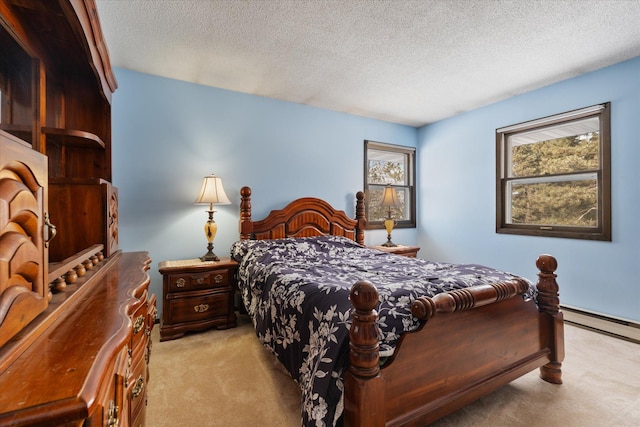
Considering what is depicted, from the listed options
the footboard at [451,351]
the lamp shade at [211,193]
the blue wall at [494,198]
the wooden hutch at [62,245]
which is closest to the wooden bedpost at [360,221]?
the blue wall at [494,198]

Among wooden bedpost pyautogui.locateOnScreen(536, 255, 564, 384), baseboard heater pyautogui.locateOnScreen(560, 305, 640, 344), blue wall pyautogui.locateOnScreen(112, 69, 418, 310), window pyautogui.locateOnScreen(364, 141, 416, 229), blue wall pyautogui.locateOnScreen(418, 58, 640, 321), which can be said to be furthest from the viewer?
window pyautogui.locateOnScreen(364, 141, 416, 229)

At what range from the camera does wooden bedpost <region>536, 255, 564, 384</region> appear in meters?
1.81

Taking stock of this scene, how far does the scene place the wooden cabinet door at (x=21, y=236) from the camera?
55cm

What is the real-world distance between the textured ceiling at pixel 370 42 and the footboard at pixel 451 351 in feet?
5.50

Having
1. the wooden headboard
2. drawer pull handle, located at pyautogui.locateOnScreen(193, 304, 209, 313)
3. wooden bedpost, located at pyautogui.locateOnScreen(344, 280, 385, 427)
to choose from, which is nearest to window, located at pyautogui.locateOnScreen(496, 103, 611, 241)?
the wooden headboard

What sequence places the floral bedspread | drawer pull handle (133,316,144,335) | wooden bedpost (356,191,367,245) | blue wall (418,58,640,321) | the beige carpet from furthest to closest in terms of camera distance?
1. wooden bedpost (356,191,367,245)
2. blue wall (418,58,640,321)
3. the beige carpet
4. the floral bedspread
5. drawer pull handle (133,316,144,335)

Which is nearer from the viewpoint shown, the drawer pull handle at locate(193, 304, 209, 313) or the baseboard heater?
the baseboard heater

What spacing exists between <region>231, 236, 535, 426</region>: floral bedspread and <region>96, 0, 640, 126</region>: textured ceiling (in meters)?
1.68

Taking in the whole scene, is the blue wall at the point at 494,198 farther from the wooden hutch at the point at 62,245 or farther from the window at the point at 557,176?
the wooden hutch at the point at 62,245

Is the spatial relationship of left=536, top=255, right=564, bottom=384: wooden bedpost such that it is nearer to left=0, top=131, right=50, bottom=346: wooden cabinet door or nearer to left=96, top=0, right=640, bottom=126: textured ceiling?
left=96, top=0, right=640, bottom=126: textured ceiling

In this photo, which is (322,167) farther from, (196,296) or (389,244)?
(196,296)

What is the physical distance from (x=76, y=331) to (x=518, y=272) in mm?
3894

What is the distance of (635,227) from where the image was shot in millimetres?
2527

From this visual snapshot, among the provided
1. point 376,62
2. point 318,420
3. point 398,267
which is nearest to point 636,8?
point 376,62
